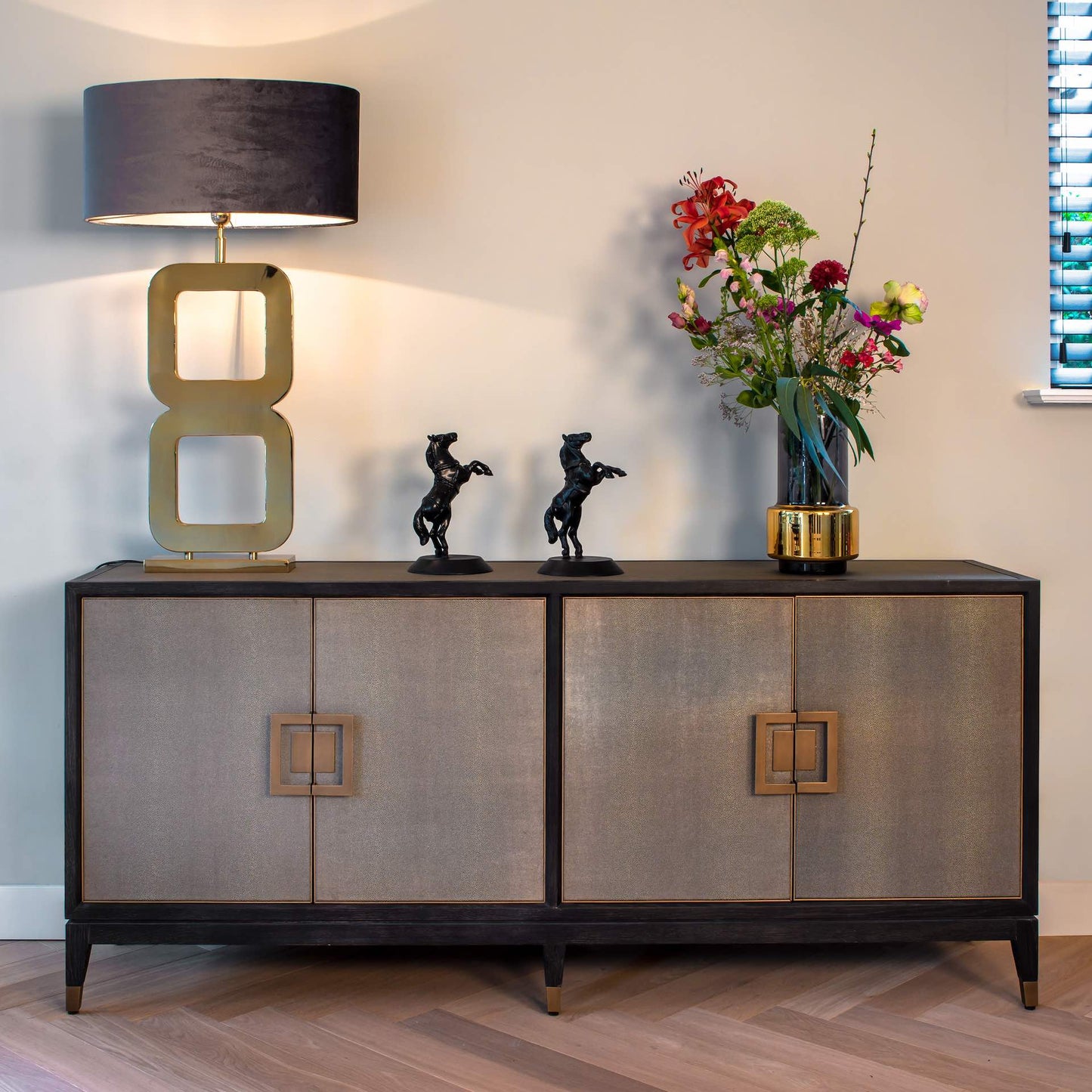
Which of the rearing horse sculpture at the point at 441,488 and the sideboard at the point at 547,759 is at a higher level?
the rearing horse sculpture at the point at 441,488

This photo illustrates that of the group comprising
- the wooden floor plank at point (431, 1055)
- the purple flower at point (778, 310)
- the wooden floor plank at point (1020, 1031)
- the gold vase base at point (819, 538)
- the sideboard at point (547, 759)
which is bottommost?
the wooden floor plank at point (431, 1055)

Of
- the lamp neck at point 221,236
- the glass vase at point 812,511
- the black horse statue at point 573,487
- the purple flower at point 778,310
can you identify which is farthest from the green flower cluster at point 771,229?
the lamp neck at point 221,236

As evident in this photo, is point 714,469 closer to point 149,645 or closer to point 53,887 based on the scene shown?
point 149,645

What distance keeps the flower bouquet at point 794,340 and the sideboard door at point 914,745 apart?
174 mm

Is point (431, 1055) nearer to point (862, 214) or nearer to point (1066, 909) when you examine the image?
point (1066, 909)

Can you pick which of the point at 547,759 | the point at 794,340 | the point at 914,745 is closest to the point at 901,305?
the point at 794,340

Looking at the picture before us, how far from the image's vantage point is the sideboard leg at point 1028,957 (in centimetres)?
219

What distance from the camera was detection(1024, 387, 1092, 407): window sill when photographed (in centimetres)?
252

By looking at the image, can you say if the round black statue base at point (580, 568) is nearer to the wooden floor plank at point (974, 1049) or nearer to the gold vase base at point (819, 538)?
the gold vase base at point (819, 538)

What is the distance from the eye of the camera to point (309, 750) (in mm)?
2139

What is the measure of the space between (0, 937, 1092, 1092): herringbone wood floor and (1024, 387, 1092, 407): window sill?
3.79 feet

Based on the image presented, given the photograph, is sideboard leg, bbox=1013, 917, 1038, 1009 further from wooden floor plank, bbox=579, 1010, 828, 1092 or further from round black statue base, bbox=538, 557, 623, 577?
round black statue base, bbox=538, 557, 623, 577

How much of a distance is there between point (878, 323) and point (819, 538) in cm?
44

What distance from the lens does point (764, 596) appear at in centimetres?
215
